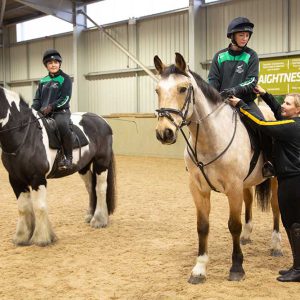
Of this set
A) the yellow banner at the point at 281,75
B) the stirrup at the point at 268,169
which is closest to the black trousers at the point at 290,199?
the stirrup at the point at 268,169

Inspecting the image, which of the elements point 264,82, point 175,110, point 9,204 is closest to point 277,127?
point 175,110

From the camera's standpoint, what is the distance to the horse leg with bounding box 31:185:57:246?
4520 mm

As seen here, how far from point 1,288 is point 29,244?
1.24 meters

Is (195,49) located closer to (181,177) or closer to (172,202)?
(181,177)

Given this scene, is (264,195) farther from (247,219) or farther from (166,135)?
(166,135)

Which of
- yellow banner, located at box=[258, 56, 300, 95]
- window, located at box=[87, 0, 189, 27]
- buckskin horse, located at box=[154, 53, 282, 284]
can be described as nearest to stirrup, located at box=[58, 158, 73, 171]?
buckskin horse, located at box=[154, 53, 282, 284]

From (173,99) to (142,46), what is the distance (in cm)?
1197

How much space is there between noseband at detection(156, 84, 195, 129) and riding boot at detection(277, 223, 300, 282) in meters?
1.26

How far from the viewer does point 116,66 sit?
15.3 meters

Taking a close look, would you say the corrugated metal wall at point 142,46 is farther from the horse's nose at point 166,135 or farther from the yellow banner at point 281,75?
the horse's nose at point 166,135

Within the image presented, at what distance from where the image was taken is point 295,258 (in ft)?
11.3

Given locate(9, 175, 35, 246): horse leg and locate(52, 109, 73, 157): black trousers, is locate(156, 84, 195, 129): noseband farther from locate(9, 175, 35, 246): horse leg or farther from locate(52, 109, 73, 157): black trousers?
locate(9, 175, 35, 246): horse leg

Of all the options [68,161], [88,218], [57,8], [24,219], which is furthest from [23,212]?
[57,8]

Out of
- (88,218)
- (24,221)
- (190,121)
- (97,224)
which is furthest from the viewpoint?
(88,218)
